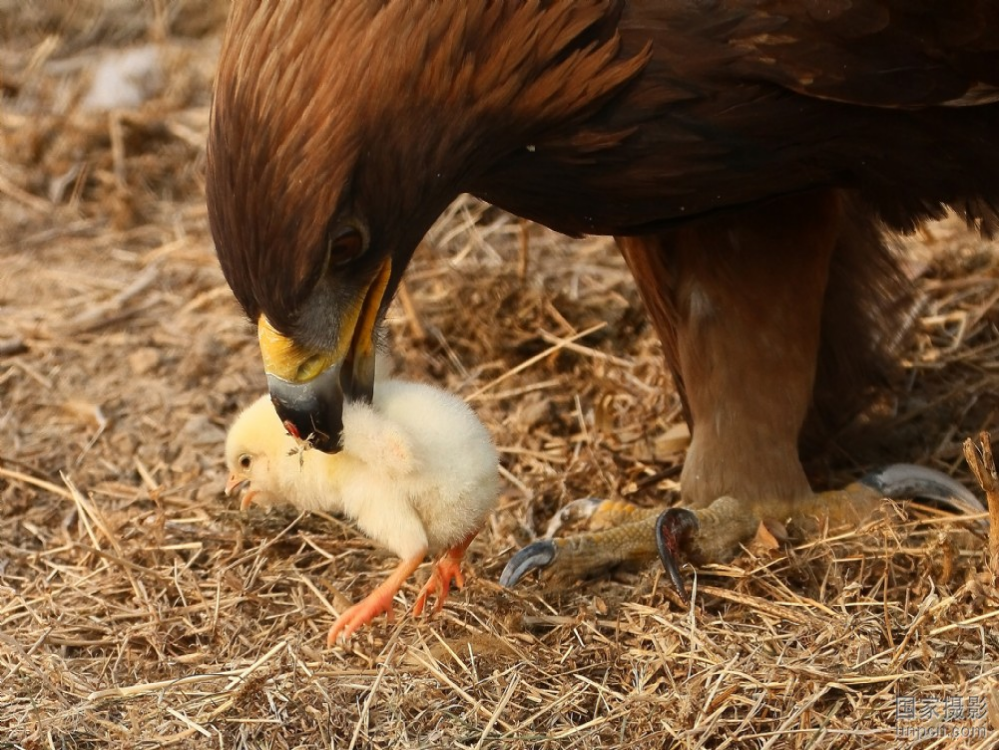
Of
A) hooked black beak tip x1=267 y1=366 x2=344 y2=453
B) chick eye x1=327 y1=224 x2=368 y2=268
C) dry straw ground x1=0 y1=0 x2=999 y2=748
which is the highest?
chick eye x1=327 y1=224 x2=368 y2=268

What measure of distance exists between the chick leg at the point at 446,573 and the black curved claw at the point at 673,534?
48 centimetres

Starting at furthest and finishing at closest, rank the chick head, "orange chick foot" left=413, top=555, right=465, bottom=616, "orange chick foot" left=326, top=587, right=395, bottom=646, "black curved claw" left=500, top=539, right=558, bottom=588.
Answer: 1. "black curved claw" left=500, top=539, right=558, bottom=588
2. the chick head
3. "orange chick foot" left=413, top=555, right=465, bottom=616
4. "orange chick foot" left=326, top=587, right=395, bottom=646

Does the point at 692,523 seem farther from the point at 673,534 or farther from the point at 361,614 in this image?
the point at 361,614

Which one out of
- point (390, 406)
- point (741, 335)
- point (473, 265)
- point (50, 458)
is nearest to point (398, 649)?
point (390, 406)

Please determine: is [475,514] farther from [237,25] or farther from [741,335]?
[237,25]

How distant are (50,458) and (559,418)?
5.00 ft

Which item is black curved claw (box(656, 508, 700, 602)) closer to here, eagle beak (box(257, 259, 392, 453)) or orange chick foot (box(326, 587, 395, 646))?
orange chick foot (box(326, 587, 395, 646))

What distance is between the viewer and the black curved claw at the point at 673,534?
370 cm

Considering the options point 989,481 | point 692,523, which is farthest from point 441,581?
point 989,481

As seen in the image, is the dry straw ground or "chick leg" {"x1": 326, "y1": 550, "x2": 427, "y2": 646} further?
"chick leg" {"x1": 326, "y1": 550, "x2": 427, "y2": 646}

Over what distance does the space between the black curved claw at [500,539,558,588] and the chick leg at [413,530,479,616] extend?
145mm

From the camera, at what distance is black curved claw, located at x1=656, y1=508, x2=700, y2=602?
3697mm

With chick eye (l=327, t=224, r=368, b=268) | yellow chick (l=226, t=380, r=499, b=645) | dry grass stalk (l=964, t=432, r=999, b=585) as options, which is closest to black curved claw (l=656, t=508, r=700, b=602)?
yellow chick (l=226, t=380, r=499, b=645)

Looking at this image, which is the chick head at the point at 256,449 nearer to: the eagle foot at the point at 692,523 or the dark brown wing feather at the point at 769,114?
the eagle foot at the point at 692,523
